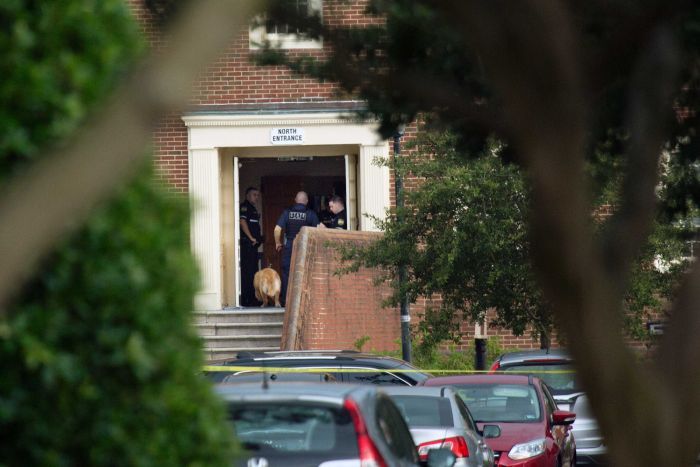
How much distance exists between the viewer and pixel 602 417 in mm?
3293

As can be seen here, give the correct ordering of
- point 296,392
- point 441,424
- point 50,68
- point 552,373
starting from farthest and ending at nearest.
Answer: point 552,373
point 441,424
point 296,392
point 50,68

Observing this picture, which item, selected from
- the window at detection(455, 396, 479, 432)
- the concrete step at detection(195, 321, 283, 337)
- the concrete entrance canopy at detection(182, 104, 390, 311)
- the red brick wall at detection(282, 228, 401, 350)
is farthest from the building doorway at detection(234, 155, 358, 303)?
the window at detection(455, 396, 479, 432)

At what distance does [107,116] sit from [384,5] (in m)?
4.79

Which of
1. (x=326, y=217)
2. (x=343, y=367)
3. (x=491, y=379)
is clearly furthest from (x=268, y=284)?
(x=491, y=379)

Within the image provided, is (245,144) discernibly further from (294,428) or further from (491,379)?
(294,428)

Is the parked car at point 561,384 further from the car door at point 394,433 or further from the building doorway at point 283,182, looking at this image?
the building doorway at point 283,182

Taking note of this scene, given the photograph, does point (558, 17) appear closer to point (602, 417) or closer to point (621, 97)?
point (602, 417)

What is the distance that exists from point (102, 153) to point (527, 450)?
1205 cm

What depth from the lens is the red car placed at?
13617 mm

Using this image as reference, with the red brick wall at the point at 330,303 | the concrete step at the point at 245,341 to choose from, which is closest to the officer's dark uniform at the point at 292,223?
the red brick wall at the point at 330,303

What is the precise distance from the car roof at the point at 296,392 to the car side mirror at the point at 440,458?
1.11m

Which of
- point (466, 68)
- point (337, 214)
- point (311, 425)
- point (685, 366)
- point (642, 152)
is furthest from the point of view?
point (337, 214)

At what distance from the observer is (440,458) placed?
887 cm

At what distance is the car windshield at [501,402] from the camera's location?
567 inches
